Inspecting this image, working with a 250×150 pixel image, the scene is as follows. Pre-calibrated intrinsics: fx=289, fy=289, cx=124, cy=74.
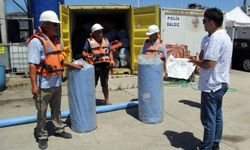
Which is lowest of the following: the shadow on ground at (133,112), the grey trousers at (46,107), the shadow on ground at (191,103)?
the shadow on ground at (133,112)

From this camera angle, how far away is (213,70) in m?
3.53

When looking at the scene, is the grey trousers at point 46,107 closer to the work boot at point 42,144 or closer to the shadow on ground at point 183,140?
the work boot at point 42,144

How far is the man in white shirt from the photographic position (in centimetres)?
342

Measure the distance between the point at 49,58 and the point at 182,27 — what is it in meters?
7.04

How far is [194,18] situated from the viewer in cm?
1038

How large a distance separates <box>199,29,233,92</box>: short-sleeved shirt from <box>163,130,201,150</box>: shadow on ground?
1.05 metres

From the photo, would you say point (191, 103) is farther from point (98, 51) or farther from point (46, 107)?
point (46, 107)

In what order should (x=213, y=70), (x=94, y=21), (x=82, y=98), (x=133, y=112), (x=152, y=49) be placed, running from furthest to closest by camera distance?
(x=94, y=21) < (x=152, y=49) < (x=133, y=112) < (x=82, y=98) < (x=213, y=70)

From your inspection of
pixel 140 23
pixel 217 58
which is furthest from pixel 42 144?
pixel 140 23

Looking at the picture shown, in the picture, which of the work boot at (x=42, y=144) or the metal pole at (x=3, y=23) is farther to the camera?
the metal pole at (x=3, y=23)

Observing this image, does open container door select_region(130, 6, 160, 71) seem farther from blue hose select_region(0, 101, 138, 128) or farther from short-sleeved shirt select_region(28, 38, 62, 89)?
short-sleeved shirt select_region(28, 38, 62, 89)

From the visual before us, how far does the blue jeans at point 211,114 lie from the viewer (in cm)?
360

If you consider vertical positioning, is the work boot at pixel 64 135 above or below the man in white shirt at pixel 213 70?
below

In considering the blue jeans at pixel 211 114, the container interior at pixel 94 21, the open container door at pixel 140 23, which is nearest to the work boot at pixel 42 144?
the blue jeans at pixel 211 114
